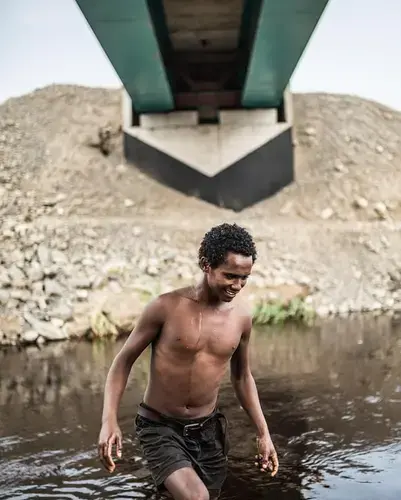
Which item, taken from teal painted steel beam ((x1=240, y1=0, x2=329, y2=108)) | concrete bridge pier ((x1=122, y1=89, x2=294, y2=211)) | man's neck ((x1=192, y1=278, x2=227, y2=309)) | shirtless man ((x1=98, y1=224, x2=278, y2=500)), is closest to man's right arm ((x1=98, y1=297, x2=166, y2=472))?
shirtless man ((x1=98, y1=224, x2=278, y2=500))

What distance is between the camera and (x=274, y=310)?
12.2m

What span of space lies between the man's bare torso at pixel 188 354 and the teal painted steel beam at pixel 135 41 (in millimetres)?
6791

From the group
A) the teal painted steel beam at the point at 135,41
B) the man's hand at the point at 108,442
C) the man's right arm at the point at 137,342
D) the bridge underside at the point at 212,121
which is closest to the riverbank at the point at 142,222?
the bridge underside at the point at 212,121

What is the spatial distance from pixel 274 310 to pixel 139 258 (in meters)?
2.71

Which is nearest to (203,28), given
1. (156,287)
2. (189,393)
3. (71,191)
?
(71,191)

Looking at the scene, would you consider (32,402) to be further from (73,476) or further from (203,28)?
(203,28)

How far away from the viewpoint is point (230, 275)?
335 cm

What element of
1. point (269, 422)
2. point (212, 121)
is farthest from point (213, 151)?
point (269, 422)

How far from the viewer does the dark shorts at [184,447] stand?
129 inches

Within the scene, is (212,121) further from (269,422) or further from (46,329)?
(269,422)

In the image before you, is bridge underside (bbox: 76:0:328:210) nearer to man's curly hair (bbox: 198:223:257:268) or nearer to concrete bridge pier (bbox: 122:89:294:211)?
concrete bridge pier (bbox: 122:89:294:211)

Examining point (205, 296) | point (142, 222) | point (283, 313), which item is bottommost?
point (283, 313)

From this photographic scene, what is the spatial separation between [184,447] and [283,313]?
351 inches

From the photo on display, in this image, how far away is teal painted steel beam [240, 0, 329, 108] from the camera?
33.1 ft
